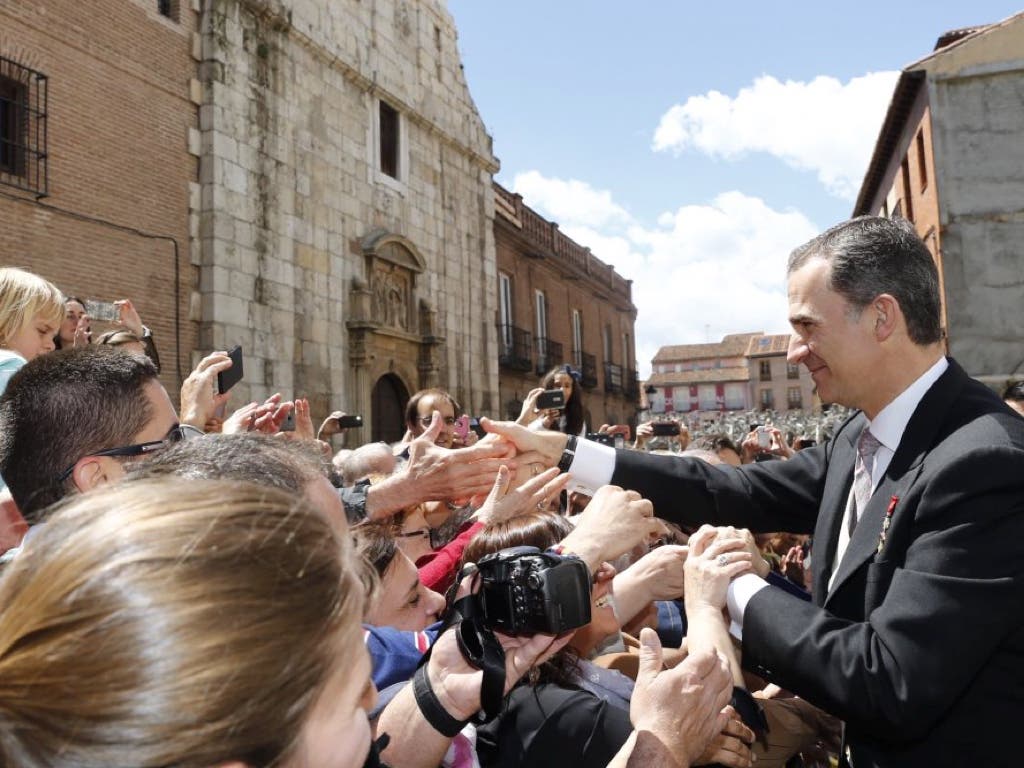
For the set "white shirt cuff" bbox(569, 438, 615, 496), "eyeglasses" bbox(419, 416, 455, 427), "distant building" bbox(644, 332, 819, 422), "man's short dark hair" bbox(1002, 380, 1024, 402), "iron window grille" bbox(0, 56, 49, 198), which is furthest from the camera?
"distant building" bbox(644, 332, 819, 422)

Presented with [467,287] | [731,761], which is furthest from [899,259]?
[467,287]

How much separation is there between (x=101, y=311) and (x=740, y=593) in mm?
8698

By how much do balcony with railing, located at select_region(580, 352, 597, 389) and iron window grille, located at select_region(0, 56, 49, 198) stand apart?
1895 cm

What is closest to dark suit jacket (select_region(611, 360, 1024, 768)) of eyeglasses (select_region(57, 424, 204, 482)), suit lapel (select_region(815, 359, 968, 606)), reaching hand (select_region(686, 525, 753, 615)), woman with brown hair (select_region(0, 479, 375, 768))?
suit lapel (select_region(815, 359, 968, 606))

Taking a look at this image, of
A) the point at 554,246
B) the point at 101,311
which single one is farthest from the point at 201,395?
the point at 554,246

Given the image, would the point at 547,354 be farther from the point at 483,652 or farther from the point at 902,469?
the point at 483,652

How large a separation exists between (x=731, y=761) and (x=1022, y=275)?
639 inches

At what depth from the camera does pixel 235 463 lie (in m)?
1.65

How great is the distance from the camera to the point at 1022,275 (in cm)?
1527

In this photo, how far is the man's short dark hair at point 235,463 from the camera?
160cm

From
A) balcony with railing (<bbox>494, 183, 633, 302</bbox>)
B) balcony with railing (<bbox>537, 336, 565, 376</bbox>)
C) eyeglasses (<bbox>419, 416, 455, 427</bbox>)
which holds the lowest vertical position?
eyeglasses (<bbox>419, 416, 455, 427</bbox>)

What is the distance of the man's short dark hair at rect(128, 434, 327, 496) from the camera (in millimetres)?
1602

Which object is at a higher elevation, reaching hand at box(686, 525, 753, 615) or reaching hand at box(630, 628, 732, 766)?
reaching hand at box(686, 525, 753, 615)

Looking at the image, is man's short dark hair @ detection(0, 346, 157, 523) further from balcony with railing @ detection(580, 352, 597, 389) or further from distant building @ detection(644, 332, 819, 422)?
distant building @ detection(644, 332, 819, 422)
